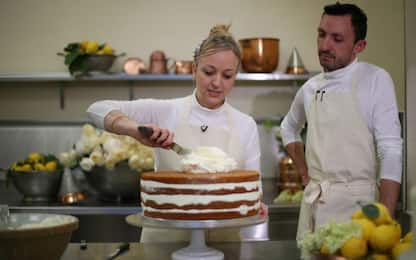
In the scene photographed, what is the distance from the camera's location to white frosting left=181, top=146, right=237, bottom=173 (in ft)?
6.02

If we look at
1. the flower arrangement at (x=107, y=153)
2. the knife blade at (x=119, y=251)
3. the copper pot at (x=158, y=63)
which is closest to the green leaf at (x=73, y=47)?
the copper pot at (x=158, y=63)

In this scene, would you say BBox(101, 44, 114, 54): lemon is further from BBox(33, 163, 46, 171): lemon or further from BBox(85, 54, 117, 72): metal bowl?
BBox(33, 163, 46, 171): lemon

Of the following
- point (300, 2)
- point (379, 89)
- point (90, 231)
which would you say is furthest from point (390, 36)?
point (90, 231)

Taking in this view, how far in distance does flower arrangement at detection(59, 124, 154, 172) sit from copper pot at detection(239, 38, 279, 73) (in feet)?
3.15

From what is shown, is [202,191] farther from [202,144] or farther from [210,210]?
[202,144]

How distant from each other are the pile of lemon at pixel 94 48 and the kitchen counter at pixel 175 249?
204 cm

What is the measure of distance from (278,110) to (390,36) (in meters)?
0.92

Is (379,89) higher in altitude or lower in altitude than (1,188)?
higher

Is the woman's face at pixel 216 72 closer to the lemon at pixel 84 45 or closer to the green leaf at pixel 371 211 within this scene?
the green leaf at pixel 371 211

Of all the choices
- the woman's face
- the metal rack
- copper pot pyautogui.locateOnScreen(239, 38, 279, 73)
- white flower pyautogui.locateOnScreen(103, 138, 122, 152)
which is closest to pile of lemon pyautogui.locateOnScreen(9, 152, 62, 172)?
white flower pyautogui.locateOnScreen(103, 138, 122, 152)

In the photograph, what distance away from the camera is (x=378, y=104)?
2.40 meters

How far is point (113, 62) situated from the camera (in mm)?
4094

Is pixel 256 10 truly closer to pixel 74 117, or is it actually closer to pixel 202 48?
pixel 74 117

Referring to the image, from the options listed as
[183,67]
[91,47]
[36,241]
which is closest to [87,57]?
[91,47]
